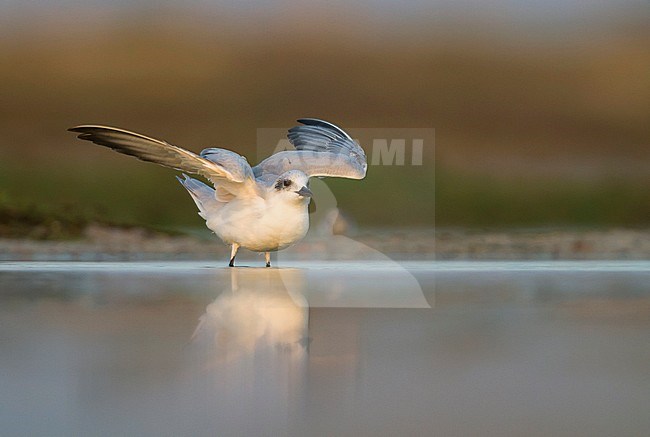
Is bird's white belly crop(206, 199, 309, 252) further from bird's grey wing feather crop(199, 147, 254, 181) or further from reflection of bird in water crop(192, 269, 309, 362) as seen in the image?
reflection of bird in water crop(192, 269, 309, 362)

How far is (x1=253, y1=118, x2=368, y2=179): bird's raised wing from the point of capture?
8.09ft

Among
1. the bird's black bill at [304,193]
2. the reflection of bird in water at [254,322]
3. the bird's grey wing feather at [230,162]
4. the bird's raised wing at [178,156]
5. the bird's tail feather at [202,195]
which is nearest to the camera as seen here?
the reflection of bird in water at [254,322]

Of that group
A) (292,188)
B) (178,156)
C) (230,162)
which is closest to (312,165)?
(292,188)

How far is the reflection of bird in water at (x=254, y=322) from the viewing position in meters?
1.04

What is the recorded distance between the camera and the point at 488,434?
0.73 m

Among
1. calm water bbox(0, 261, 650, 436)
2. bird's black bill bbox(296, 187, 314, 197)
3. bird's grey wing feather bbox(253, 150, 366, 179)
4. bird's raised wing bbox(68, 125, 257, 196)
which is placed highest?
bird's grey wing feather bbox(253, 150, 366, 179)

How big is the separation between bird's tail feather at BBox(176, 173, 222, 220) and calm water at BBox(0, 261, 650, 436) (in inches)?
22.6

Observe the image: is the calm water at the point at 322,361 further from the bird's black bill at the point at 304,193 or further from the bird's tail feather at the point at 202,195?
the bird's tail feather at the point at 202,195

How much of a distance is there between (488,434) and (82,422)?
392 mm

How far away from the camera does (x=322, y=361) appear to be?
98 cm

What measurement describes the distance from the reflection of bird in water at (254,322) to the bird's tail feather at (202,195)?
503mm

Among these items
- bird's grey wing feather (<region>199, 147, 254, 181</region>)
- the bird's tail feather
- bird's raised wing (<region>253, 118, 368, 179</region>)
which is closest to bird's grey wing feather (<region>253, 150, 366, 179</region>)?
bird's raised wing (<region>253, 118, 368, 179</region>)

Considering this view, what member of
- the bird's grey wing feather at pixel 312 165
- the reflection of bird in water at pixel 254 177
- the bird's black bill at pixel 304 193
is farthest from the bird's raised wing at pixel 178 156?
the bird's grey wing feather at pixel 312 165

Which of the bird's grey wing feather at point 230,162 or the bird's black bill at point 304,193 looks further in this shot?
the bird's black bill at point 304,193
